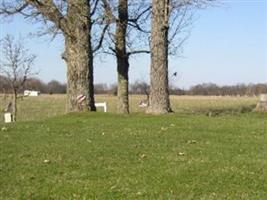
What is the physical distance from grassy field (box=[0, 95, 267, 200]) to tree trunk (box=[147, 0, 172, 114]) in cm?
659

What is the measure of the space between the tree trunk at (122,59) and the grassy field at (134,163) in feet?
41.4

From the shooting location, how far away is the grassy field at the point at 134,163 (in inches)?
344

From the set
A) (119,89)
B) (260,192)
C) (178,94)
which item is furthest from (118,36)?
(178,94)

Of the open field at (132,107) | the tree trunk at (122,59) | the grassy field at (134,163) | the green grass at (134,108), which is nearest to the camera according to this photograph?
the grassy field at (134,163)

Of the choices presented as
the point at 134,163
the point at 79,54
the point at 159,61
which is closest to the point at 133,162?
the point at 134,163

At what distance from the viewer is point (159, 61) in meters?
24.9

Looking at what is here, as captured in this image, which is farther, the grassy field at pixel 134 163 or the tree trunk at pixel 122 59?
the tree trunk at pixel 122 59

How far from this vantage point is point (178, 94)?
120m

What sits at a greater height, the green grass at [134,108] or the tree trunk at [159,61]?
the tree trunk at [159,61]

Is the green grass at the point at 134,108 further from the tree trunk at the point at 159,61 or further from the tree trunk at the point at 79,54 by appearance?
the tree trunk at the point at 159,61

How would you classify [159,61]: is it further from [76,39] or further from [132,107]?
[132,107]

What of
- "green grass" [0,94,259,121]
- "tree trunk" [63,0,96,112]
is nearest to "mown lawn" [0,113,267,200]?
"tree trunk" [63,0,96,112]

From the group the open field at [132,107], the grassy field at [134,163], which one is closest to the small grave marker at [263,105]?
the open field at [132,107]

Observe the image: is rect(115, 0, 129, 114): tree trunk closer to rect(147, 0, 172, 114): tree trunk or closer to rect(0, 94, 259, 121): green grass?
rect(0, 94, 259, 121): green grass
